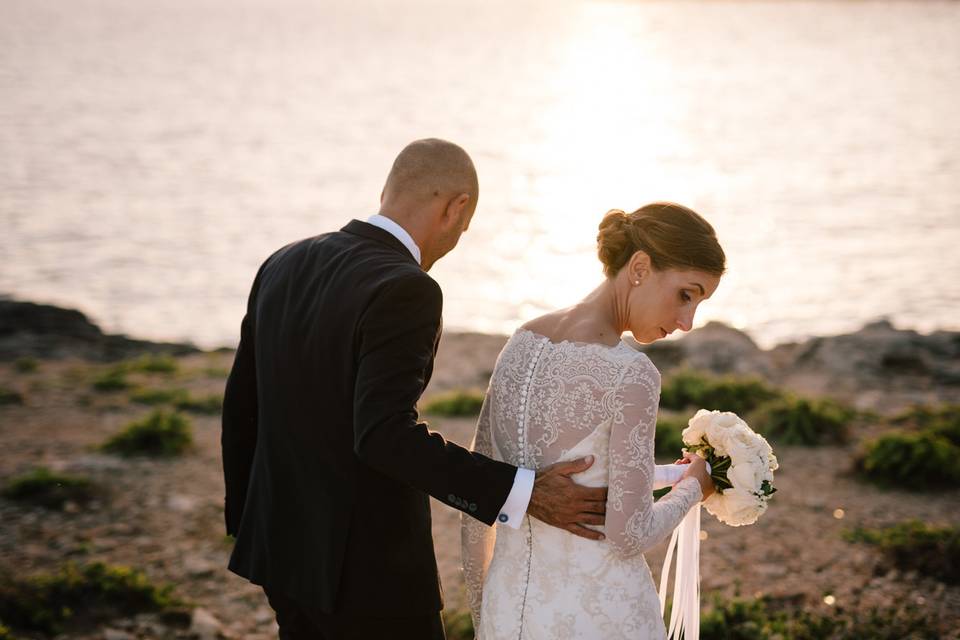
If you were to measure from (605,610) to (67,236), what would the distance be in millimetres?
19262

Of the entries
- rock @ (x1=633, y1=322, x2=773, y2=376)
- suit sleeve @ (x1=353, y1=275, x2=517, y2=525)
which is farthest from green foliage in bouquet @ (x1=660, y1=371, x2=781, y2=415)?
suit sleeve @ (x1=353, y1=275, x2=517, y2=525)

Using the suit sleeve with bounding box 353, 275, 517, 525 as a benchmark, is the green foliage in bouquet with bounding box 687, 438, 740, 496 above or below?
below

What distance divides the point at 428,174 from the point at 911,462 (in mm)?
5361

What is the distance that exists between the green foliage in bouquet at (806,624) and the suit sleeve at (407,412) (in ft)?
8.58

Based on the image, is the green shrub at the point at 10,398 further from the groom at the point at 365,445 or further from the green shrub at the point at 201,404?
the groom at the point at 365,445

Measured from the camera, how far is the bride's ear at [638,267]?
125 inches

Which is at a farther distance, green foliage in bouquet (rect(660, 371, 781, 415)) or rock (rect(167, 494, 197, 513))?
green foliage in bouquet (rect(660, 371, 781, 415))

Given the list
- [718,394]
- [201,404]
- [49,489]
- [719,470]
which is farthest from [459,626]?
[201,404]

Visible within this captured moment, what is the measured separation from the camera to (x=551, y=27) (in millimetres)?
95875

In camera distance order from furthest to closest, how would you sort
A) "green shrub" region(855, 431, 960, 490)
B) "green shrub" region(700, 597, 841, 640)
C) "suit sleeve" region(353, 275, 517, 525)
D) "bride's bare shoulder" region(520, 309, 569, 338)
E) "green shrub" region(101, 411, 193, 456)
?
"green shrub" region(101, 411, 193, 456), "green shrub" region(855, 431, 960, 490), "green shrub" region(700, 597, 841, 640), "bride's bare shoulder" region(520, 309, 569, 338), "suit sleeve" region(353, 275, 517, 525)

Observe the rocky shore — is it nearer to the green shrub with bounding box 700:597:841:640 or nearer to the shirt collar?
the green shrub with bounding box 700:597:841:640

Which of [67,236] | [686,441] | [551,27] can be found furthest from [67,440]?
[551,27]

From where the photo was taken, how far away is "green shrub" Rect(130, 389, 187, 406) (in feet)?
31.1

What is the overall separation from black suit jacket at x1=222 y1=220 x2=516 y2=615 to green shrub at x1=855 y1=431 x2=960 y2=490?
5.13 m
